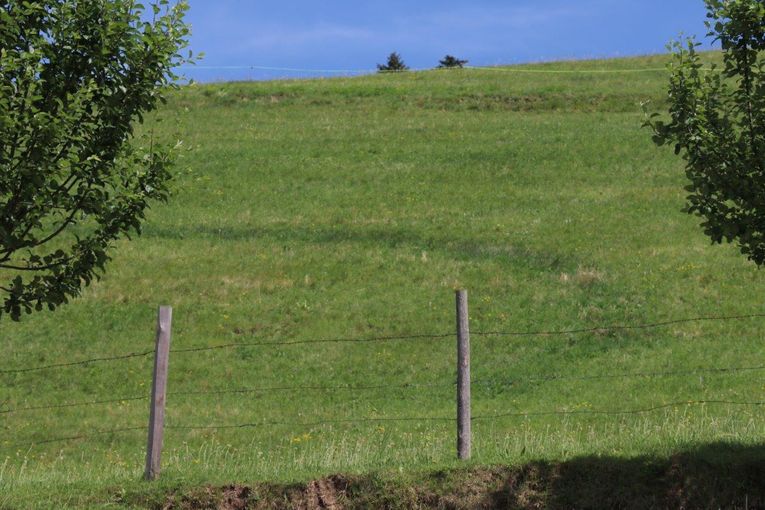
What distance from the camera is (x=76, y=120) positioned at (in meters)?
10.5

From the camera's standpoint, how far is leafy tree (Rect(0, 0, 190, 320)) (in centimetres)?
1022

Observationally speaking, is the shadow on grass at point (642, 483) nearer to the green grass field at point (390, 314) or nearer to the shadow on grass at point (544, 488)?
the shadow on grass at point (544, 488)

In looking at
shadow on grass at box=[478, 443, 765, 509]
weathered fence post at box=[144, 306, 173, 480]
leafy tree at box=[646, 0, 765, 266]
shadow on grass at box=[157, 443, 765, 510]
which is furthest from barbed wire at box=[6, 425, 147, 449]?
leafy tree at box=[646, 0, 765, 266]

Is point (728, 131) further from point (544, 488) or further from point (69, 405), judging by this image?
point (69, 405)

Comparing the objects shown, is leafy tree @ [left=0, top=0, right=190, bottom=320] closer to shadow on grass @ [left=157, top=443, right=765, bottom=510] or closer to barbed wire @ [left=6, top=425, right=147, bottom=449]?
shadow on grass @ [left=157, top=443, right=765, bottom=510]

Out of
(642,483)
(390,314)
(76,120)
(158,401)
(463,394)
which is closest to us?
(76,120)

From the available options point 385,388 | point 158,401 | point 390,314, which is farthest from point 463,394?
point 390,314

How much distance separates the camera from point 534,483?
12.1m

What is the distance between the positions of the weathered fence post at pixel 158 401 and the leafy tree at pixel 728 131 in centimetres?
691

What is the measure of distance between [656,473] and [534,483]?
1.57 metres

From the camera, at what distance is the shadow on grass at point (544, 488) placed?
1179cm

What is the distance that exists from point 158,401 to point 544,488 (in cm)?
524

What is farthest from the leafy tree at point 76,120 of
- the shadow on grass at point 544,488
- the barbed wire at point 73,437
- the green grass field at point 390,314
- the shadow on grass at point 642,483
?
the barbed wire at point 73,437

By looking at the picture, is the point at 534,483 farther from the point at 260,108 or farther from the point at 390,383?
the point at 260,108
